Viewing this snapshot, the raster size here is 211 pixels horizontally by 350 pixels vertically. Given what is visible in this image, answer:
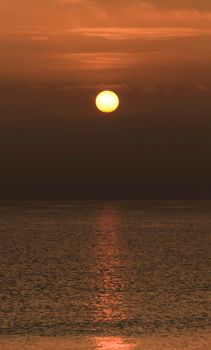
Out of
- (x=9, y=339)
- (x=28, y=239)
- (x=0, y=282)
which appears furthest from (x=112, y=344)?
(x=28, y=239)

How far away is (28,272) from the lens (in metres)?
21.6

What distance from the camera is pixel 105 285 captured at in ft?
61.5

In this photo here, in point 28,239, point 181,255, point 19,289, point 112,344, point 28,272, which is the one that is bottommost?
point 112,344

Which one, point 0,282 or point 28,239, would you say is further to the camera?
point 28,239

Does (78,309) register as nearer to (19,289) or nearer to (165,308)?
(165,308)

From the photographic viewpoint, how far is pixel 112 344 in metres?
12.3

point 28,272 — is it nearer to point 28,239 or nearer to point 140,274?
point 140,274

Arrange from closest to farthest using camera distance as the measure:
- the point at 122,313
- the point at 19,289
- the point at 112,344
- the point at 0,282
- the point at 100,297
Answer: the point at 112,344 < the point at 122,313 < the point at 100,297 < the point at 19,289 < the point at 0,282

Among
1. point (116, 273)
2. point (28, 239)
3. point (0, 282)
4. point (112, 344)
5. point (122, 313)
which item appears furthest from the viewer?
point (28, 239)

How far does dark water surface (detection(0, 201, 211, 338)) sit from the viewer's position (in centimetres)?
1391

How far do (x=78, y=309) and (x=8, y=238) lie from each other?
2048cm

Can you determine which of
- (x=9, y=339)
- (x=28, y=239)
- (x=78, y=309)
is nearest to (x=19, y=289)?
(x=78, y=309)

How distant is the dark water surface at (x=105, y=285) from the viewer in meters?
13.9

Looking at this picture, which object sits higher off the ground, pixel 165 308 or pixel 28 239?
pixel 28 239
